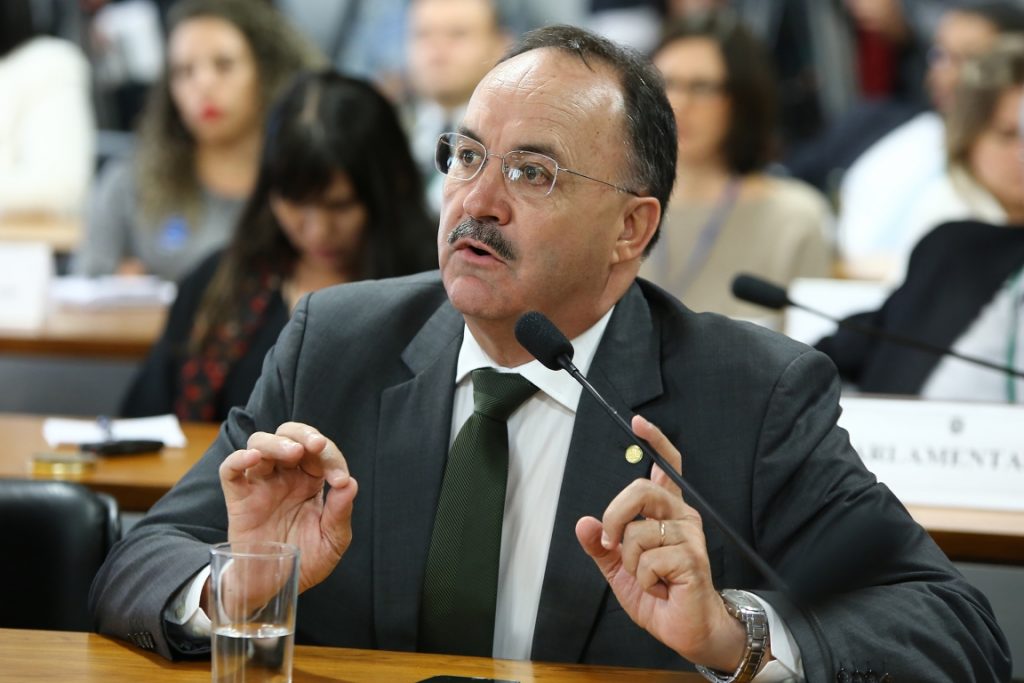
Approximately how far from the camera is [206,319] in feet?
11.5

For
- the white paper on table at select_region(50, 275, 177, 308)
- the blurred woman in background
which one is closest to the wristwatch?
the blurred woman in background

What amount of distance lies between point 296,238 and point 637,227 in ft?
5.28

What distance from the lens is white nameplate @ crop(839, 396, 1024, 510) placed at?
2.45 m

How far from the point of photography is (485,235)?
187 cm

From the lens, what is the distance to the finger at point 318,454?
5.34 feet

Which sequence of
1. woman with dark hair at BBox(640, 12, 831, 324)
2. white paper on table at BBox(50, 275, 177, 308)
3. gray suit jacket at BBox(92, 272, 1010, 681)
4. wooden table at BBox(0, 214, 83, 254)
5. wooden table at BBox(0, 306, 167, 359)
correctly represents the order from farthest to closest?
1. wooden table at BBox(0, 214, 83, 254)
2. woman with dark hair at BBox(640, 12, 831, 324)
3. white paper on table at BBox(50, 275, 177, 308)
4. wooden table at BBox(0, 306, 167, 359)
5. gray suit jacket at BBox(92, 272, 1010, 681)

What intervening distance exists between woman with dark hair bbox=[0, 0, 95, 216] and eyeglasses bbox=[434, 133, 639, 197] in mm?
4904

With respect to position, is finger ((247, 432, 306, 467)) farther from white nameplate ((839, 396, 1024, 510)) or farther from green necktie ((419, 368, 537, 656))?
white nameplate ((839, 396, 1024, 510))

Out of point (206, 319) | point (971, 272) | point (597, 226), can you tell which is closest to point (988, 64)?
point (971, 272)

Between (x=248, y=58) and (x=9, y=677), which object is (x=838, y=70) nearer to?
(x=248, y=58)

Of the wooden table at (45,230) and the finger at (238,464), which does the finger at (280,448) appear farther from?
the wooden table at (45,230)

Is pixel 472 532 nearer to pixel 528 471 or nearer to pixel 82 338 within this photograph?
pixel 528 471

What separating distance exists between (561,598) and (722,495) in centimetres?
24

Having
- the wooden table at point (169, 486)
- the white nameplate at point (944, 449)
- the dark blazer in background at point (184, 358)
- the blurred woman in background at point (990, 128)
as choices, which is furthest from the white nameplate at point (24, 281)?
the blurred woman in background at point (990, 128)
